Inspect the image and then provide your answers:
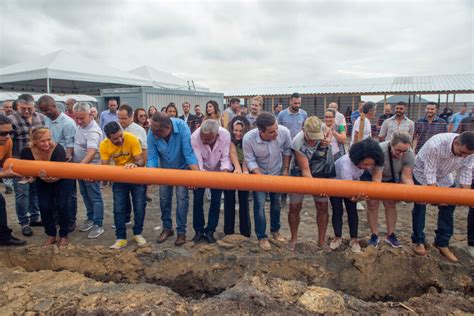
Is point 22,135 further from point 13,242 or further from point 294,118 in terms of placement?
point 294,118

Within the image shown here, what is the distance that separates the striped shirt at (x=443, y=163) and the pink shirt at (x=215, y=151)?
94.6 inches

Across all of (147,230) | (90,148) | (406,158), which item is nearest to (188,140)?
(90,148)

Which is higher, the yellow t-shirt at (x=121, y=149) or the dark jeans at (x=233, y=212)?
the yellow t-shirt at (x=121, y=149)

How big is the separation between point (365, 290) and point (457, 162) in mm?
1860

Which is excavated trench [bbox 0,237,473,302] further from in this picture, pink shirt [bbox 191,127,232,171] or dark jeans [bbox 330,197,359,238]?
pink shirt [bbox 191,127,232,171]

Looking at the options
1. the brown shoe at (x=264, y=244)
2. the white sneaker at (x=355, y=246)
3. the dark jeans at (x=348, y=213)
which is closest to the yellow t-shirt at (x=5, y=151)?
the brown shoe at (x=264, y=244)

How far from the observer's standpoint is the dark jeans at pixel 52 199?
3.96m

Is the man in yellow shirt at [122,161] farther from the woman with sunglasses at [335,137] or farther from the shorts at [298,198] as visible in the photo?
the woman with sunglasses at [335,137]

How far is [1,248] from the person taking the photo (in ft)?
13.3

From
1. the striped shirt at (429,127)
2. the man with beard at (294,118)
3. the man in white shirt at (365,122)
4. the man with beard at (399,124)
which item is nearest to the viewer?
the man with beard at (399,124)

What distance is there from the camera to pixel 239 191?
414 cm

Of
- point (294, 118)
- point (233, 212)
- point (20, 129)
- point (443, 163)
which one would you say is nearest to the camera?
point (443, 163)

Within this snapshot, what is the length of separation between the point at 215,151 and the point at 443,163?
2768mm

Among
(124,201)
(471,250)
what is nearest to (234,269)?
(124,201)
